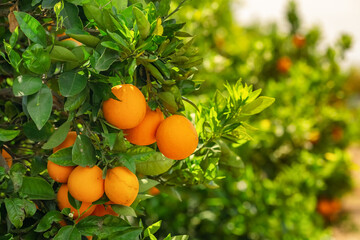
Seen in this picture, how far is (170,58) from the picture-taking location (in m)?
0.66

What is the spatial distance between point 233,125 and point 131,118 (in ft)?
0.64

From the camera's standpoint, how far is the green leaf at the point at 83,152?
597mm

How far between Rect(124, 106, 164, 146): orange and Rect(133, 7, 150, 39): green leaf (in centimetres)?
13

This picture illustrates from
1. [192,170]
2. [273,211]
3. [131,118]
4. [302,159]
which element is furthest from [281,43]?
[131,118]

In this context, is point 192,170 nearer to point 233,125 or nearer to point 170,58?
point 233,125

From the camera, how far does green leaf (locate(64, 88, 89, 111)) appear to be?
605 millimetres

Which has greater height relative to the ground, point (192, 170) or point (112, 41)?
point (112, 41)

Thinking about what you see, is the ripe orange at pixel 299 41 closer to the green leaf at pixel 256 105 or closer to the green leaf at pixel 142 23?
the green leaf at pixel 256 105

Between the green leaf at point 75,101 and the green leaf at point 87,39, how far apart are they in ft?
0.22

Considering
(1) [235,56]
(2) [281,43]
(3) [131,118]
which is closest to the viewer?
(3) [131,118]

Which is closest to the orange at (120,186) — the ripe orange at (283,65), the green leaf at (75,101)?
the green leaf at (75,101)

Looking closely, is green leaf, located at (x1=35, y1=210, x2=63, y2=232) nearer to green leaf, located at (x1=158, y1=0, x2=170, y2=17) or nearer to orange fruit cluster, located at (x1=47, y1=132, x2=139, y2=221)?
orange fruit cluster, located at (x1=47, y1=132, x2=139, y2=221)

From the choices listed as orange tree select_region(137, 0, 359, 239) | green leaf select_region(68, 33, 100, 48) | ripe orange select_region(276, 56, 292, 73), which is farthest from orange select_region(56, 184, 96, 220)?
ripe orange select_region(276, 56, 292, 73)

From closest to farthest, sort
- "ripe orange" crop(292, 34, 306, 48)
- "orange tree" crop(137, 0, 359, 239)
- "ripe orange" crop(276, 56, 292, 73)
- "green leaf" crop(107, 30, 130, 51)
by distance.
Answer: "green leaf" crop(107, 30, 130, 51) → "orange tree" crop(137, 0, 359, 239) → "ripe orange" crop(276, 56, 292, 73) → "ripe orange" crop(292, 34, 306, 48)
